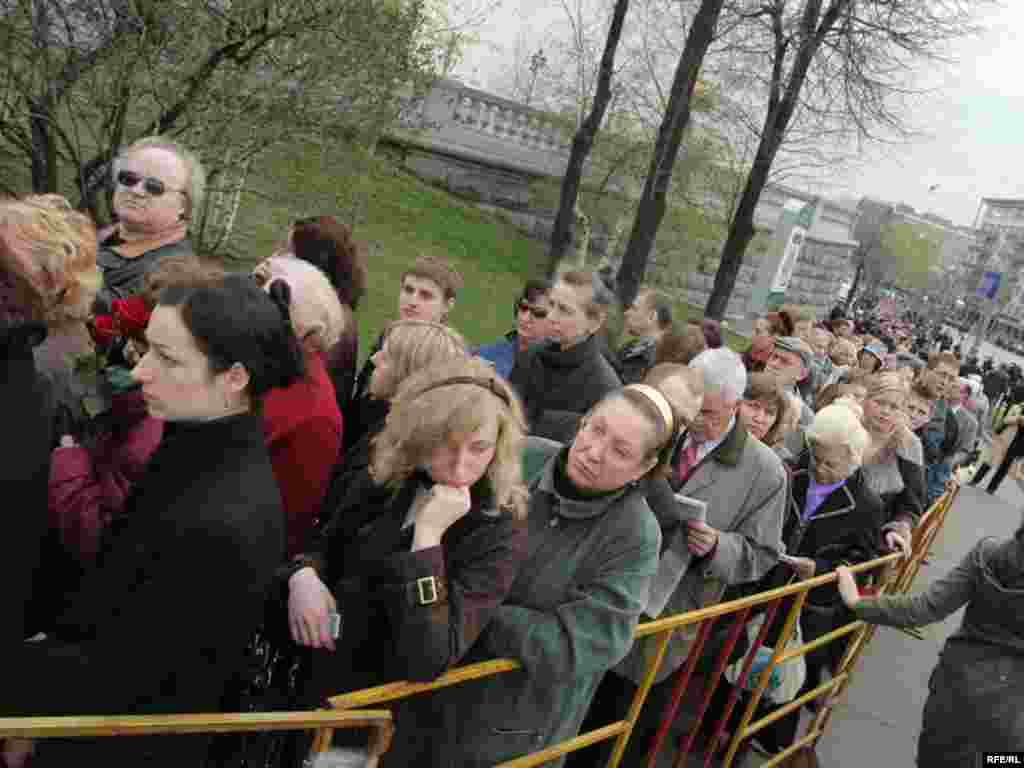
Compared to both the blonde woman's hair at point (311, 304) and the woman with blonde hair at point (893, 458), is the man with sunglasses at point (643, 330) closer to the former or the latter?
the woman with blonde hair at point (893, 458)

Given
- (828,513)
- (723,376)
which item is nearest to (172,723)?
(723,376)

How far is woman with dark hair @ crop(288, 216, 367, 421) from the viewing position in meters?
3.52

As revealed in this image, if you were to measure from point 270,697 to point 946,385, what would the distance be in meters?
6.63

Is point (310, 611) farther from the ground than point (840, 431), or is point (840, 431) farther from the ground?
point (840, 431)

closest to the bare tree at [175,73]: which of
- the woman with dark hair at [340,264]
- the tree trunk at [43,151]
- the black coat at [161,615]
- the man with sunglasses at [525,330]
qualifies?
the tree trunk at [43,151]

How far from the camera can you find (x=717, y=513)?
317 cm

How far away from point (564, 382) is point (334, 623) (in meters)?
2.31

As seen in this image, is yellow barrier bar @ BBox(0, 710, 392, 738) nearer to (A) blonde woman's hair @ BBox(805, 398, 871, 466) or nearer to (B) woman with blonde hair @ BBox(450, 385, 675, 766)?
(B) woman with blonde hair @ BBox(450, 385, 675, 766)

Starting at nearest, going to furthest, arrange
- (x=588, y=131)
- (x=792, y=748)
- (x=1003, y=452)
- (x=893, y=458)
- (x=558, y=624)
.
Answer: (x=558, y=624) < (x=792, y=748) < (x=893, y=458) < (x=1003, y=452) < (x=588, y=131)

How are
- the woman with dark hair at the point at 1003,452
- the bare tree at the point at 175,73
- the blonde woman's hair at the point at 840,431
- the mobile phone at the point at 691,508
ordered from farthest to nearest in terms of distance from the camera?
the woman with dark hair at the point at 1003,452
the bare tree at the point at 175,73
the blonde woman's hair at the point at 840,431
the mobile phone at the point at 691,508

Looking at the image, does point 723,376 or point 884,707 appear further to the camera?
point 884,707

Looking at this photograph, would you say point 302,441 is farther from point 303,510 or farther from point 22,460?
point 22,460

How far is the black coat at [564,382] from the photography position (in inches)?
156

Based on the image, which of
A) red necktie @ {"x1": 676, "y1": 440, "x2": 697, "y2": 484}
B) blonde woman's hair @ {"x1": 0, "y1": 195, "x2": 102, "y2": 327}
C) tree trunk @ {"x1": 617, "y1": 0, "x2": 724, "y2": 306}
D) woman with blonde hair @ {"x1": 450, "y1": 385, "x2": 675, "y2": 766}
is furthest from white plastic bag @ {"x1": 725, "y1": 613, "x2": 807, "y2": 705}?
Result: tree trunk @ {"x1": 617, "y1": 0, "x2": 724, "y2": 306}
